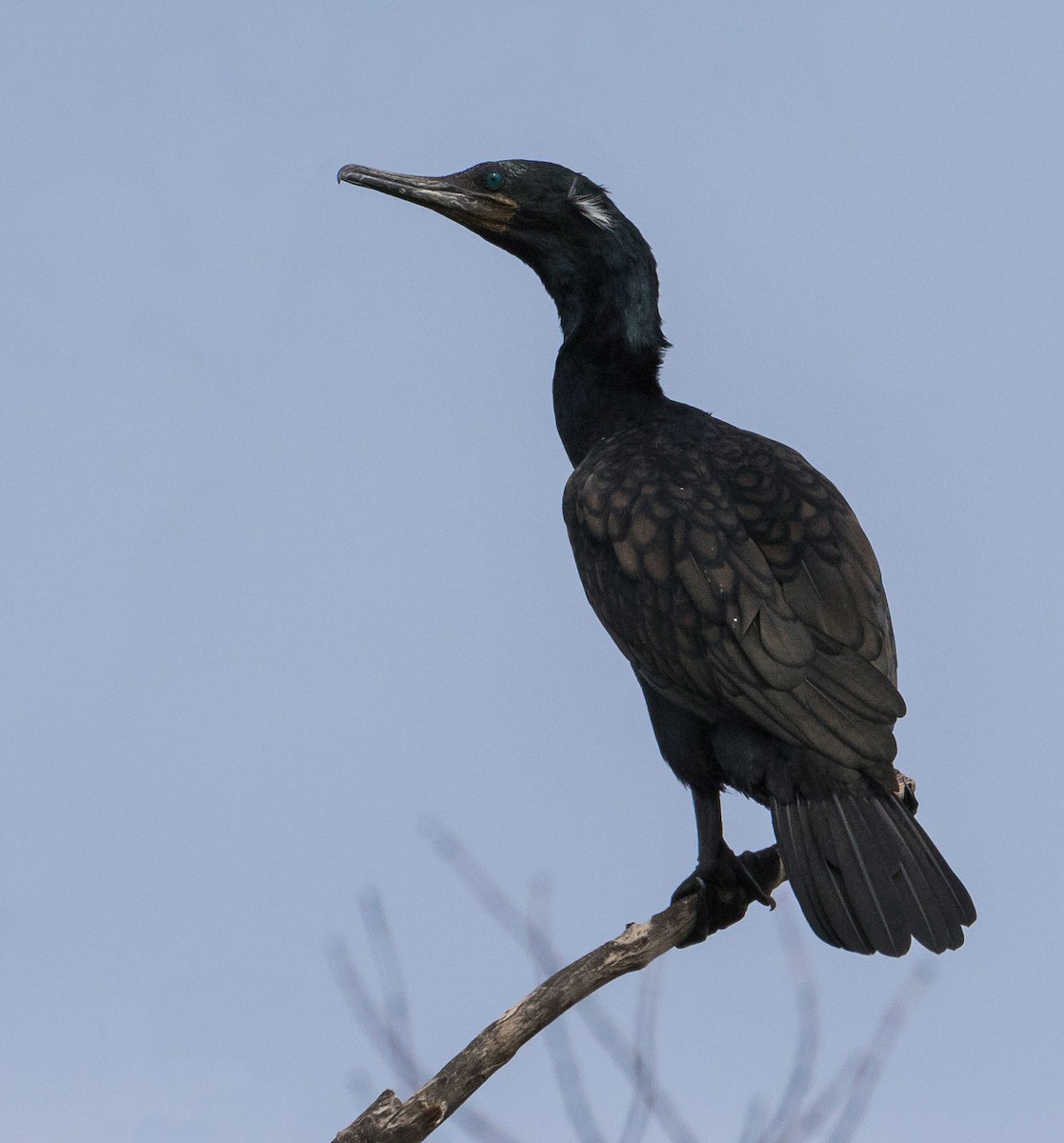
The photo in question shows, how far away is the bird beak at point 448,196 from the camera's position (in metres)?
5.27

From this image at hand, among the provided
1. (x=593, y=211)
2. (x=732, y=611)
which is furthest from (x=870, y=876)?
(x=593, y=211)

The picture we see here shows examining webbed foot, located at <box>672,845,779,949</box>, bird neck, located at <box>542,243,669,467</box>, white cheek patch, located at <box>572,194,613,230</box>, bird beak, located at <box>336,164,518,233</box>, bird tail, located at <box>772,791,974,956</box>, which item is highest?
bird beak, located at <box>336,164,518,233</box>

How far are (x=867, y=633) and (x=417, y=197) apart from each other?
2.10m

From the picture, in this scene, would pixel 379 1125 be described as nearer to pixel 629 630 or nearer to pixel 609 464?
pixel 629 630

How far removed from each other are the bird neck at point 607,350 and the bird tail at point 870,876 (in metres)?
1.59

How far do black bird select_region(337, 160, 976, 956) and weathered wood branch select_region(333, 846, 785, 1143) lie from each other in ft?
1.30

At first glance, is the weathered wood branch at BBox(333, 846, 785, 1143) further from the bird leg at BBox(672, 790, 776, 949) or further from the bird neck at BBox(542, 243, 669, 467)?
the bird neck at BBox(542, 243, 669, 467)

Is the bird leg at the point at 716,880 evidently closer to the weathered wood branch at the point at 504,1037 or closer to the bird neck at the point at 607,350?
the weathered wood branch at the point at 504,1037

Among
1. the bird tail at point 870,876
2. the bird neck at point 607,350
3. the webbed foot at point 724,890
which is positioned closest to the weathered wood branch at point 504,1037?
the webbed foot at point 724,890

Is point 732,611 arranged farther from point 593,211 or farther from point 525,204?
point 525,204

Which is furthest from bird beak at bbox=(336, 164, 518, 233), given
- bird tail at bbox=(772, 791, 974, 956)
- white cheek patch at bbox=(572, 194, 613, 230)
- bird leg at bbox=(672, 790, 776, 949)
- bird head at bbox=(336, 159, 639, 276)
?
bird tail at bbox=(772, 791, 974, 956)

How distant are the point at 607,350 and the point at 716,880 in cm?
173

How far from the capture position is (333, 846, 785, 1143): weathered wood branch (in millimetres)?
3039

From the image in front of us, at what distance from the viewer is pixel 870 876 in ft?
12.4
